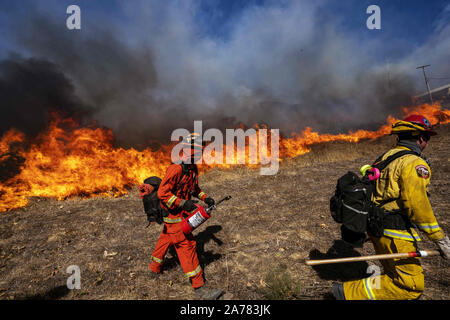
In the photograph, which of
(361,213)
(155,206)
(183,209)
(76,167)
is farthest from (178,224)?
(76,167)

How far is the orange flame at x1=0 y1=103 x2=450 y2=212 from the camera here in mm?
9997

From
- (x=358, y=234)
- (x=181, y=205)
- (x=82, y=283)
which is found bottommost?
(x=82, y=283)

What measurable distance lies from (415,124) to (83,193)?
44.6ft

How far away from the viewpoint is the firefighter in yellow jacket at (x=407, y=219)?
2.36m

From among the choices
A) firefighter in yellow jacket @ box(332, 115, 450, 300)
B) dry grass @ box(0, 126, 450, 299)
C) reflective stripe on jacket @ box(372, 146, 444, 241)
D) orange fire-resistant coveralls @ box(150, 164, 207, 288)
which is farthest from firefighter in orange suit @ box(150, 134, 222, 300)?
reflective stripe on jacket @ box(372, 146, 444, 241)

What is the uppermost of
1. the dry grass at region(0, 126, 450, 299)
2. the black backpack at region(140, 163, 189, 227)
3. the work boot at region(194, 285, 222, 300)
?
the black backpack at region(140, 163, 189, 227)

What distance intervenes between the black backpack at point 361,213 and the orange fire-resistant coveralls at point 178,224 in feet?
8.80

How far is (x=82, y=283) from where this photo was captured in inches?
167

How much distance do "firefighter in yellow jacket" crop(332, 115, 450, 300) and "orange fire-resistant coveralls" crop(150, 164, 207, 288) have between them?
249 cm

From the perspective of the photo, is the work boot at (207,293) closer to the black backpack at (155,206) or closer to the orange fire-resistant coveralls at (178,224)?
the orange fire-resistant coveralls at (178,224)

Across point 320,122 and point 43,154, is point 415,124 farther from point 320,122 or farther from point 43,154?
point 320,122

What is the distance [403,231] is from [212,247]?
13.7ft

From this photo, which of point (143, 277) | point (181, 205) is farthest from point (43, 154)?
point (181, 205)

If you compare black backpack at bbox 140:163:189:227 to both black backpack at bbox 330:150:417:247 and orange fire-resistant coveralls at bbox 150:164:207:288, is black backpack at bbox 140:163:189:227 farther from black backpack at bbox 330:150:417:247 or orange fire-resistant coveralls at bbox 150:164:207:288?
black backpack at bbox 330:150:417:247
